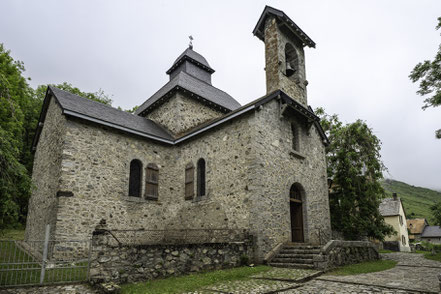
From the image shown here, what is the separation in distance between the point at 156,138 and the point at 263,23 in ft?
25.0

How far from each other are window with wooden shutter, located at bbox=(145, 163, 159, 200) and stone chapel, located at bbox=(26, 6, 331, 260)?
0.05m

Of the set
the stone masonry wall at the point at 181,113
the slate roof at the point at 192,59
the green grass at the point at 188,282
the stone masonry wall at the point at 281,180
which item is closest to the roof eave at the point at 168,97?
the stone masonry wall at the point at 181,113

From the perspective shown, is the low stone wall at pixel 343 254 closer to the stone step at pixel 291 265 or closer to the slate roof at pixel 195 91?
the stone step at pixel 291 265

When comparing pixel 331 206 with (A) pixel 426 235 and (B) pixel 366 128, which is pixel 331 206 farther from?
(A) pixel 426 235

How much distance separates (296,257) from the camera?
32.7ft

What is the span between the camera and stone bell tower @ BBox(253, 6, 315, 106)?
44.3 feet

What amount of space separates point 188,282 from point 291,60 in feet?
38.0

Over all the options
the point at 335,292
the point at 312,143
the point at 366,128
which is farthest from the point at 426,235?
the point at 335,292

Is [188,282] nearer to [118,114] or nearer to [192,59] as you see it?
[118,114]

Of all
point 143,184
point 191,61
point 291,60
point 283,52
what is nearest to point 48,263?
point 143,184

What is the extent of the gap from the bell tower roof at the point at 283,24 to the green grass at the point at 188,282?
10.9 m

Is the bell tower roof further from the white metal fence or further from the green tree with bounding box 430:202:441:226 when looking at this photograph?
the white metal fence

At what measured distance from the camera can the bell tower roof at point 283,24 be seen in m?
13.7

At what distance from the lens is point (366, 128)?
1714 centimetres
